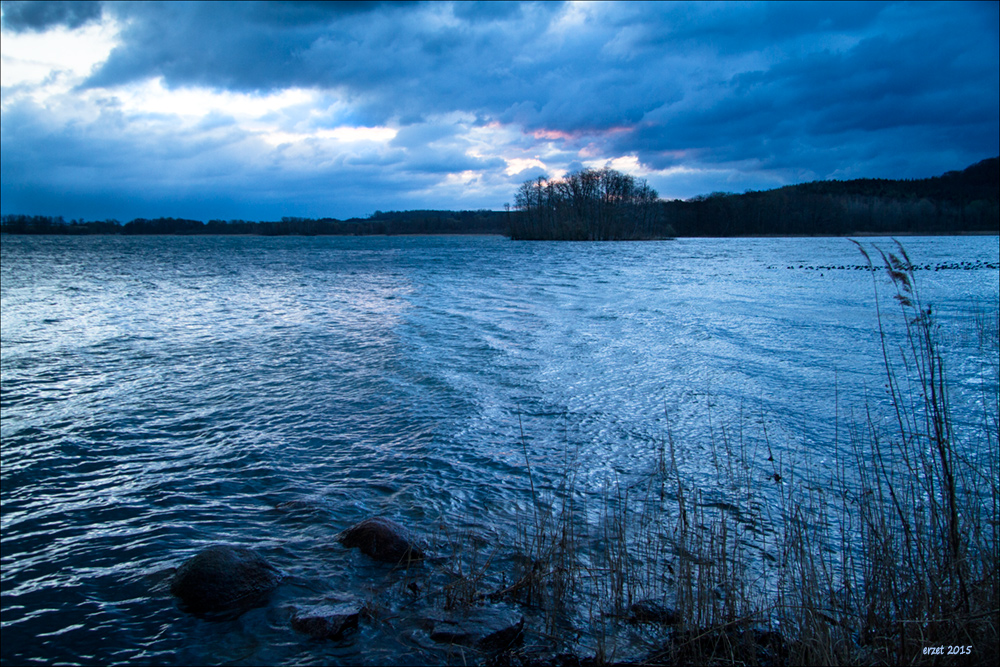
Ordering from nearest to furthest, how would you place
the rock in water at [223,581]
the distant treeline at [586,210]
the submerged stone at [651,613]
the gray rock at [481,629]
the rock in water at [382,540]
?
1. the gray rock at [481,629]
2. the submerged stone at [651,613]
3. the rock in water at [223,581]
4. the rock in water at [382,540]
5. the distant treeline at [586,210]

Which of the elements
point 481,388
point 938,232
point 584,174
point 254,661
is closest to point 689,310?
point 481,388

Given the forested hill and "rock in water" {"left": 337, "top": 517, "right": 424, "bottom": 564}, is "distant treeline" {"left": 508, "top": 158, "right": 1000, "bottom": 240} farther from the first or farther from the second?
"rock in water" {"left": 337, "top": 517, "right": 424, "bottom": 564}

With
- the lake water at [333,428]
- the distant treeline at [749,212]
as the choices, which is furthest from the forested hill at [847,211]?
the lake water at [333,428]

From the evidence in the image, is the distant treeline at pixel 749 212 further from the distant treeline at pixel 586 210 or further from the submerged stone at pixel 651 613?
the submerged stone at pixel 651 613

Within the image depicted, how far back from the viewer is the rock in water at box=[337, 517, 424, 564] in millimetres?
4828

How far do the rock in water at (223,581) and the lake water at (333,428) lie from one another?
129 mm

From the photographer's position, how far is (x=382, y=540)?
16.2 ft

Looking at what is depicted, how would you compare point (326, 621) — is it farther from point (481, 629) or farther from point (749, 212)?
point (749, 212)

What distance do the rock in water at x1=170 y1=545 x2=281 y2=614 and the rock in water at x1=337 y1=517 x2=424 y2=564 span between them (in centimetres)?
70

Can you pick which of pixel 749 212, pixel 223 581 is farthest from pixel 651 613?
pixel 749 212

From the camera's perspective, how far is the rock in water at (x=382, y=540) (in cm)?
483

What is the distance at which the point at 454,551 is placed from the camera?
474 cm

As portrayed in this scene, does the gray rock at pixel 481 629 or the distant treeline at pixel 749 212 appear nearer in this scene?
the gray rock at pixel 481 629

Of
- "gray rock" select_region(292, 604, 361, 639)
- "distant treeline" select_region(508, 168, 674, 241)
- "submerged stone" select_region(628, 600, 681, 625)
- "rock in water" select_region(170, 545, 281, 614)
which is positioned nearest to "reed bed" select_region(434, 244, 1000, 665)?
"submerged stone" select_region(628, 600, 681, 625)
